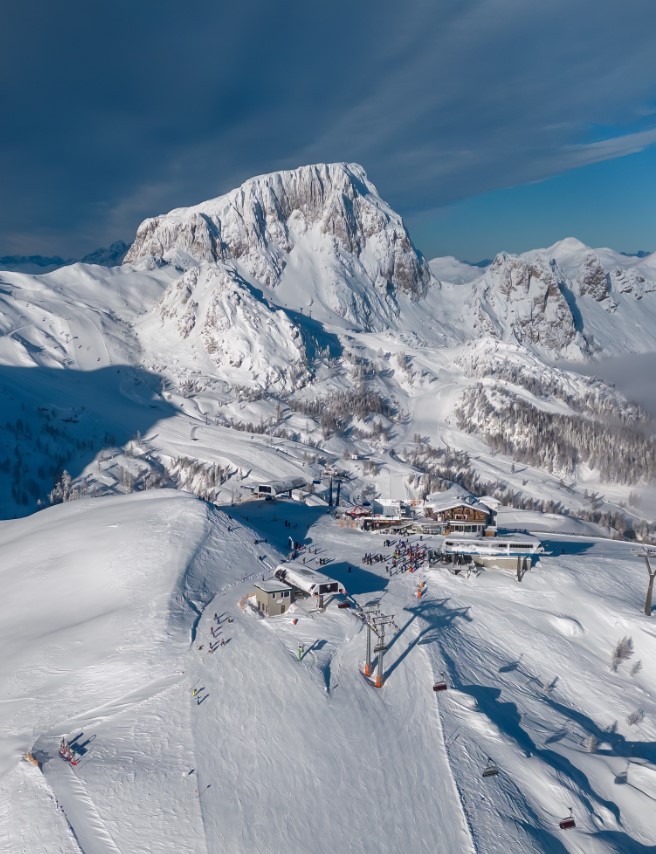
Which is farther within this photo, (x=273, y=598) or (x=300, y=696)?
(x=273, y=598)

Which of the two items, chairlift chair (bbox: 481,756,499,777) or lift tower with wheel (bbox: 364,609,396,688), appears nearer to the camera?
chairlift chair (bbox: 481,756,499,777)

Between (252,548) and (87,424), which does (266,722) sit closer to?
(252,548)

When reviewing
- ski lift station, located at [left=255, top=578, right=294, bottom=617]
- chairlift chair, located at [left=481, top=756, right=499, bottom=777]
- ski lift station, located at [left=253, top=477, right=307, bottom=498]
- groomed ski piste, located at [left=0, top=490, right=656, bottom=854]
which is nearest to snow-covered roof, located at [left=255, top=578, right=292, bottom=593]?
ski lift station, located at [left=255, top=578, right=294, bottom=617]

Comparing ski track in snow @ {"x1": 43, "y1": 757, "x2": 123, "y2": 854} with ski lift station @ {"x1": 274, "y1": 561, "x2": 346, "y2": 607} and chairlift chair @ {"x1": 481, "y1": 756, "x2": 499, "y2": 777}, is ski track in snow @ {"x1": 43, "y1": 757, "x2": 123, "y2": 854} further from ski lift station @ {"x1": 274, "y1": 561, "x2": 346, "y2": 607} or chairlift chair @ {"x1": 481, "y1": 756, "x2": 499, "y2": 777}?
ski lift station @ {"x1": 274, "y1": 561, "x2": 346, "y2": 607}

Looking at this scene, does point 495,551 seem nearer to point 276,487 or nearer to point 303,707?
point 303,707

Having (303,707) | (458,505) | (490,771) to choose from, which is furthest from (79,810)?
(458,505)

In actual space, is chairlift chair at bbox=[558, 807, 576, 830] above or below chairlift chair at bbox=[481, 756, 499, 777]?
below

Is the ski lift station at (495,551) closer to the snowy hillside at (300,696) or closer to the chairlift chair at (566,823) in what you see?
the snowy hillside at (300,696)
